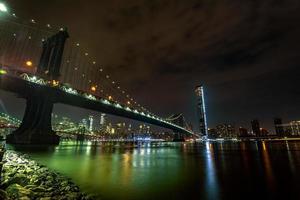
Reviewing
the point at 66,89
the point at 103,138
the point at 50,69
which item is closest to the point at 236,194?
the point at 66,89

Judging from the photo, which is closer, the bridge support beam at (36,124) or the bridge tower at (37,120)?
the bridge support beam at (36,124)

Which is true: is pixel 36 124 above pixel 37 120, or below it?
below

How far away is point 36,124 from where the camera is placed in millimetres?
44094

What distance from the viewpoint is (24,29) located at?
147 feet

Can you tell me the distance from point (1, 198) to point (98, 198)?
9.20 ft

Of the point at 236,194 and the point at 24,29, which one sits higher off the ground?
the point at 24,29

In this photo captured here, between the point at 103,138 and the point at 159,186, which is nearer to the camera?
the point at 159,186

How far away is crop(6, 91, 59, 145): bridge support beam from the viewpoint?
42.5 m

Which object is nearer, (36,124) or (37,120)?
(36,124)

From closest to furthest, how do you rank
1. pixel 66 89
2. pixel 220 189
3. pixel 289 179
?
1. pixel 220 189
2. pixel 289 179
3. pixel 66 89

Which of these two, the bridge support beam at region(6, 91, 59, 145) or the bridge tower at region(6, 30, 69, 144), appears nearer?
the bridge support beam at region(6, 91, 59, 145)

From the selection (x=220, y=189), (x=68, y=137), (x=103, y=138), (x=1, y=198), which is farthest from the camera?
(x=103, y=138)

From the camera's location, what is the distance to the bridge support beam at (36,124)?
42.5 m

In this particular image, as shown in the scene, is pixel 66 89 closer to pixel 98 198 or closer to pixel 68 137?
pixel 98 198
